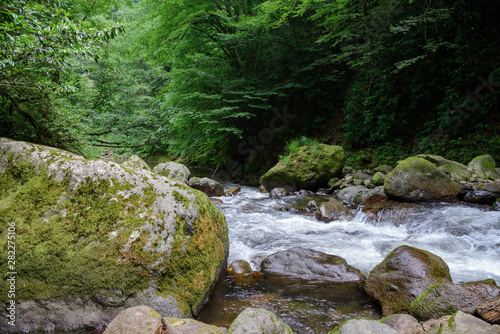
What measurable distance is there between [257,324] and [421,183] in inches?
242

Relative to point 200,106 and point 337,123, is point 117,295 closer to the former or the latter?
point 200,106

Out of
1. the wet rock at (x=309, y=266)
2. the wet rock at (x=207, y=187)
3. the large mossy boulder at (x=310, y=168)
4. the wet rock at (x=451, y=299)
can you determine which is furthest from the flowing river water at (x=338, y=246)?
the large mossy boulder at (x=310, y=168)

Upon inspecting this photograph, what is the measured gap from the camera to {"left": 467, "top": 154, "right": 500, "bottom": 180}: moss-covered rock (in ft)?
21.2

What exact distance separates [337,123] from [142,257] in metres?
12.6

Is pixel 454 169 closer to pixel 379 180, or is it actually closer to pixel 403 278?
pixel 379 180

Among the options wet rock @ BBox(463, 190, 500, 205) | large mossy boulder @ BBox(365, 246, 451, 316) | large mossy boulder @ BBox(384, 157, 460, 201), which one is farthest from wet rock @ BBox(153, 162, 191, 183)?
wet rock @ BBox(463, 190, 500, 205)

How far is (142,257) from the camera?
8.28 ft

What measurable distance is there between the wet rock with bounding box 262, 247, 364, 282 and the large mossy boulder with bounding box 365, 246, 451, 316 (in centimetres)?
45

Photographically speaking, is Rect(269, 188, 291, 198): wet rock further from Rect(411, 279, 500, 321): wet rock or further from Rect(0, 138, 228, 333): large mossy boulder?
Rect(411, 279, 500, 321): wet rock

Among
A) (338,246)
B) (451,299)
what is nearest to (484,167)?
(338,246)

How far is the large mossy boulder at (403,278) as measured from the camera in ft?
9.27

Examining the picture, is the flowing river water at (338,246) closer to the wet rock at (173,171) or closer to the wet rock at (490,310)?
the wet rock at (490,310)

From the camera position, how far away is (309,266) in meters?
3.79

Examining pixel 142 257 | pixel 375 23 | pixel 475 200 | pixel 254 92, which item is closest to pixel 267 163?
pixel 254 92
